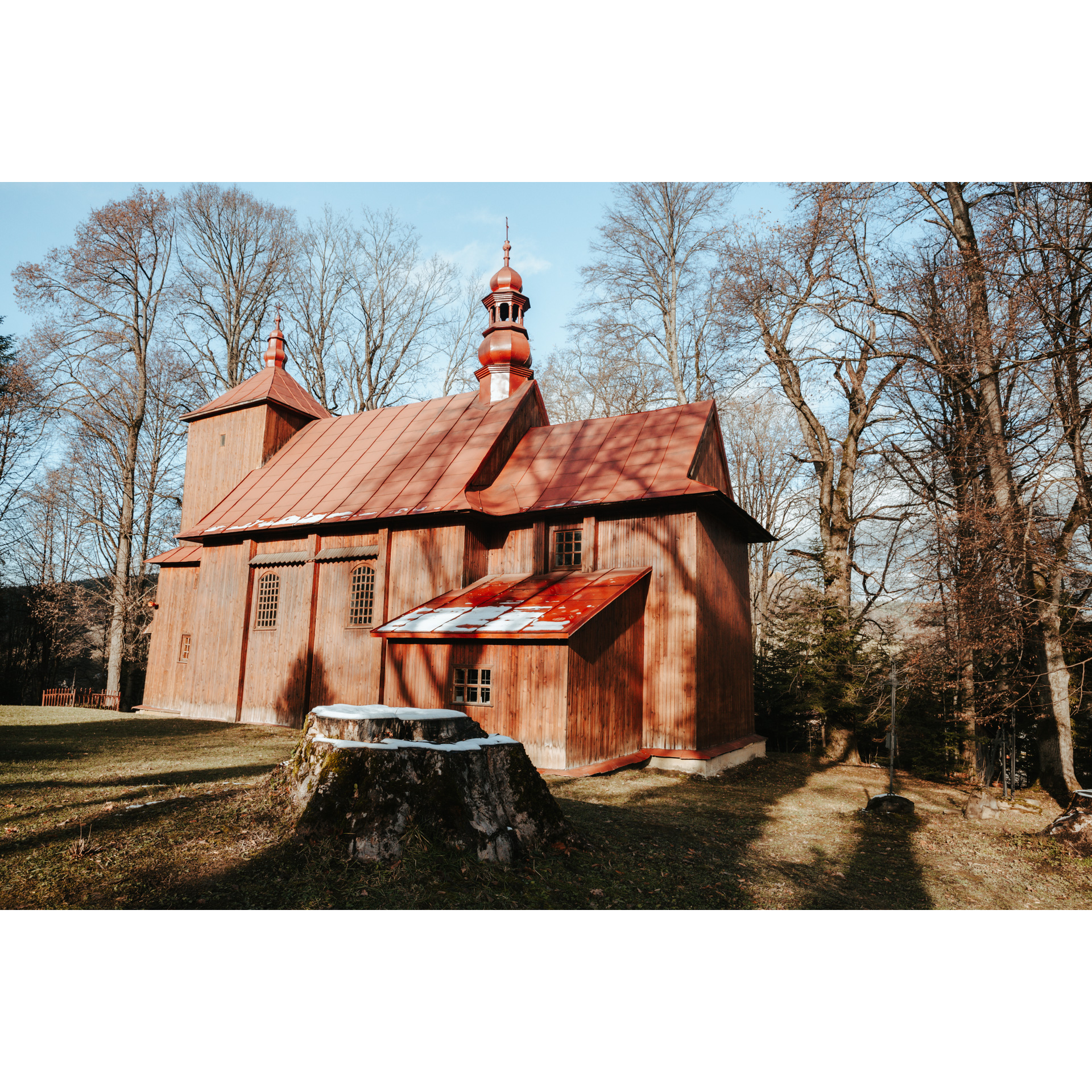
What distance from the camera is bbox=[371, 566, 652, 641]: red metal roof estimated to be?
12555mm

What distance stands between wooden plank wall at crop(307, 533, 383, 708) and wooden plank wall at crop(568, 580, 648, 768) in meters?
5.55

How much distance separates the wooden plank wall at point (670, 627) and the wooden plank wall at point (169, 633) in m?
13.4

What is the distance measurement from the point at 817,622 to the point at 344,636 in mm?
11925

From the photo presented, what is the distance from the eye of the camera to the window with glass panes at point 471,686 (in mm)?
13133

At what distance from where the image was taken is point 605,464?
52.2 feet

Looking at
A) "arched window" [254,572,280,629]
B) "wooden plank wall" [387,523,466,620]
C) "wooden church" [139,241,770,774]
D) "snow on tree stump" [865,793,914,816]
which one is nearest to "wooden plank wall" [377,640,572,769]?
"wooden church" [139,241,770,774]

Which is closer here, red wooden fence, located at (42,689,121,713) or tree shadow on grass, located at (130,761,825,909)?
tree shadow on grass, located at (130,761,825,909)

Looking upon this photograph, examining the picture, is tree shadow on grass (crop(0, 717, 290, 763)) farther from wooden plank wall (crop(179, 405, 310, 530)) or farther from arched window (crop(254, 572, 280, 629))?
wooden plank wall (crop(179, 405, 310, 530))

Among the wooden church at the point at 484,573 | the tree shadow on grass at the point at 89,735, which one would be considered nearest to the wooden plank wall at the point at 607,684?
the wooden church at the point at 484,573

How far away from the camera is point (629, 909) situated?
518 centimetres

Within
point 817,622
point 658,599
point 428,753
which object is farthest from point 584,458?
point 428,753

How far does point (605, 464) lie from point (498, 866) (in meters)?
11.5

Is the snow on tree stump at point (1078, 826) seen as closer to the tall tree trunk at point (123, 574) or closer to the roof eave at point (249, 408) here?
the roof eave at point (249, 408)

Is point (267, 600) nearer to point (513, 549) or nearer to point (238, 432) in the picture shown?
point (238, 432)
